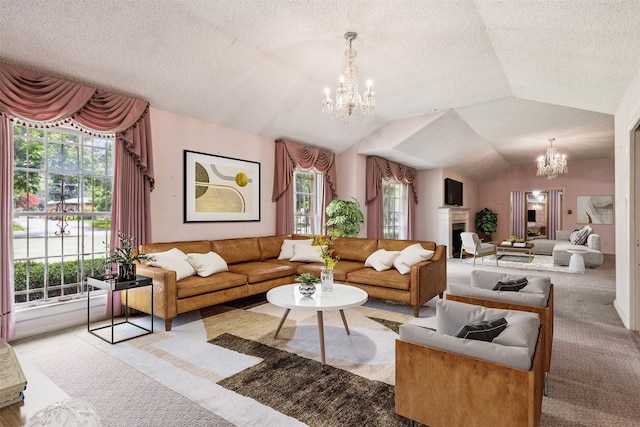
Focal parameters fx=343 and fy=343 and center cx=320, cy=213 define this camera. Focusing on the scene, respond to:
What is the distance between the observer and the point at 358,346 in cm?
305

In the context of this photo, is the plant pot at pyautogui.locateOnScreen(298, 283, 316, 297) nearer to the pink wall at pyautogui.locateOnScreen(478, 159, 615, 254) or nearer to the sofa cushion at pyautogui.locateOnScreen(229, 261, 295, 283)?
the sofa cushion at pyautogui.locateOnScreen(229, 261, 295, 283)

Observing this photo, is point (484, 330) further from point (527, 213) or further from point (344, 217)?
point (527, 213)

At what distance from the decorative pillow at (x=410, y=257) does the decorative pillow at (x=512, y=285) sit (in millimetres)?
1377

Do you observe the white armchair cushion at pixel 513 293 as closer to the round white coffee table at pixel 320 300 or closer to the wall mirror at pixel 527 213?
the round white coffee table at pixel 320 300

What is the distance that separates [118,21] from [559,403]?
449cm

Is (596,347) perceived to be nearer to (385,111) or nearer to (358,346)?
(358,346)

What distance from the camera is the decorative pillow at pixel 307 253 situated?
5156 millimetres

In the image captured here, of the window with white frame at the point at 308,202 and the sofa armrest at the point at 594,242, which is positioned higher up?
the window with white frame at the point at 308,202

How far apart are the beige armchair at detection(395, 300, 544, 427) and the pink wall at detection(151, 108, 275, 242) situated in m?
3.71

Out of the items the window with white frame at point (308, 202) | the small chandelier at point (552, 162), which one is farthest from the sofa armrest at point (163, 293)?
the small chandelier at point (552, 162)

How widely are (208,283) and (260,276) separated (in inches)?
30.0

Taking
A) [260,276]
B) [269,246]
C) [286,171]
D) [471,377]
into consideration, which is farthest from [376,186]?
[471,377]

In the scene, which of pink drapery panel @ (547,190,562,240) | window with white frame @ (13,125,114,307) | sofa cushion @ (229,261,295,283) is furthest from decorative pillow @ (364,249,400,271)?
pink drapery panel @ (547,190,562,240)

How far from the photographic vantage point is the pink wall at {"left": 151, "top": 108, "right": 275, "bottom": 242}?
4430 millimetres
